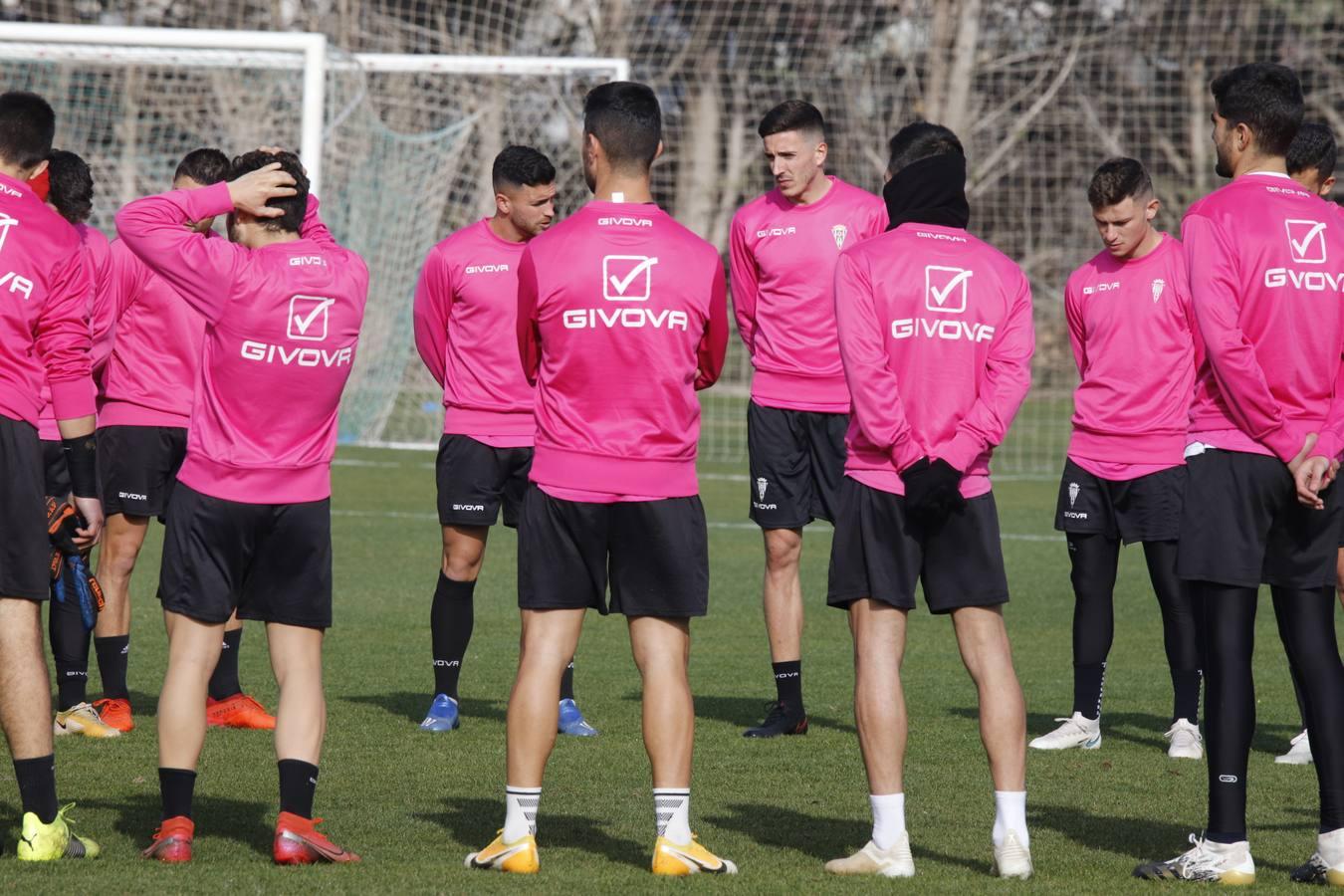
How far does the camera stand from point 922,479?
5035 mm

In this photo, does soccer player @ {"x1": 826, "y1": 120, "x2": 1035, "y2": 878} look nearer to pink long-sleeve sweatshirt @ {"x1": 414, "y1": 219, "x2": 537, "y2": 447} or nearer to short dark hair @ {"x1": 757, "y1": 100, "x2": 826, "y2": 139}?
short dark hair @ {"x1": 757, "y1": 100, "x2": 826, "y2": 139}

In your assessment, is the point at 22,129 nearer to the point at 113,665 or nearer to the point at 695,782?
the point at 113,665

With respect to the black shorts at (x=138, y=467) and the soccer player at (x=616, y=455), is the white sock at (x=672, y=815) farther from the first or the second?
the black shorts at (x=138, y=467)

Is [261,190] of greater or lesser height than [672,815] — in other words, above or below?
above

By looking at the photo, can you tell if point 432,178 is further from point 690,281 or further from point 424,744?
point 690,281

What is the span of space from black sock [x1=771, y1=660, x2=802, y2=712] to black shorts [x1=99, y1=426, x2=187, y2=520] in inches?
103

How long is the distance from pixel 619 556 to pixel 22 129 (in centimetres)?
217

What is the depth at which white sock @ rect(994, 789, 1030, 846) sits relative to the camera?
5.09m

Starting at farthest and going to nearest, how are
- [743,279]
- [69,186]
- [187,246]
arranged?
1. [743,279]
2. [69,186]
3. [187,246]

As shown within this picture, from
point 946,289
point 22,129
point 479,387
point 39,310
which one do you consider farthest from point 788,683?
point 22,129

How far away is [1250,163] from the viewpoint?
519cm

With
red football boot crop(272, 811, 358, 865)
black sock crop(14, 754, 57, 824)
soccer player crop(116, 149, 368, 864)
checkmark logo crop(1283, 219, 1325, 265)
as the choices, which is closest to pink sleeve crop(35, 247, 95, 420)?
soccer player crop(116, 149, 368, 864)

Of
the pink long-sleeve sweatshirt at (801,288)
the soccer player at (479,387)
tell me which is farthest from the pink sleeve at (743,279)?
the soccer player at (479,387)

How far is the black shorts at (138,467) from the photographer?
7.34m
